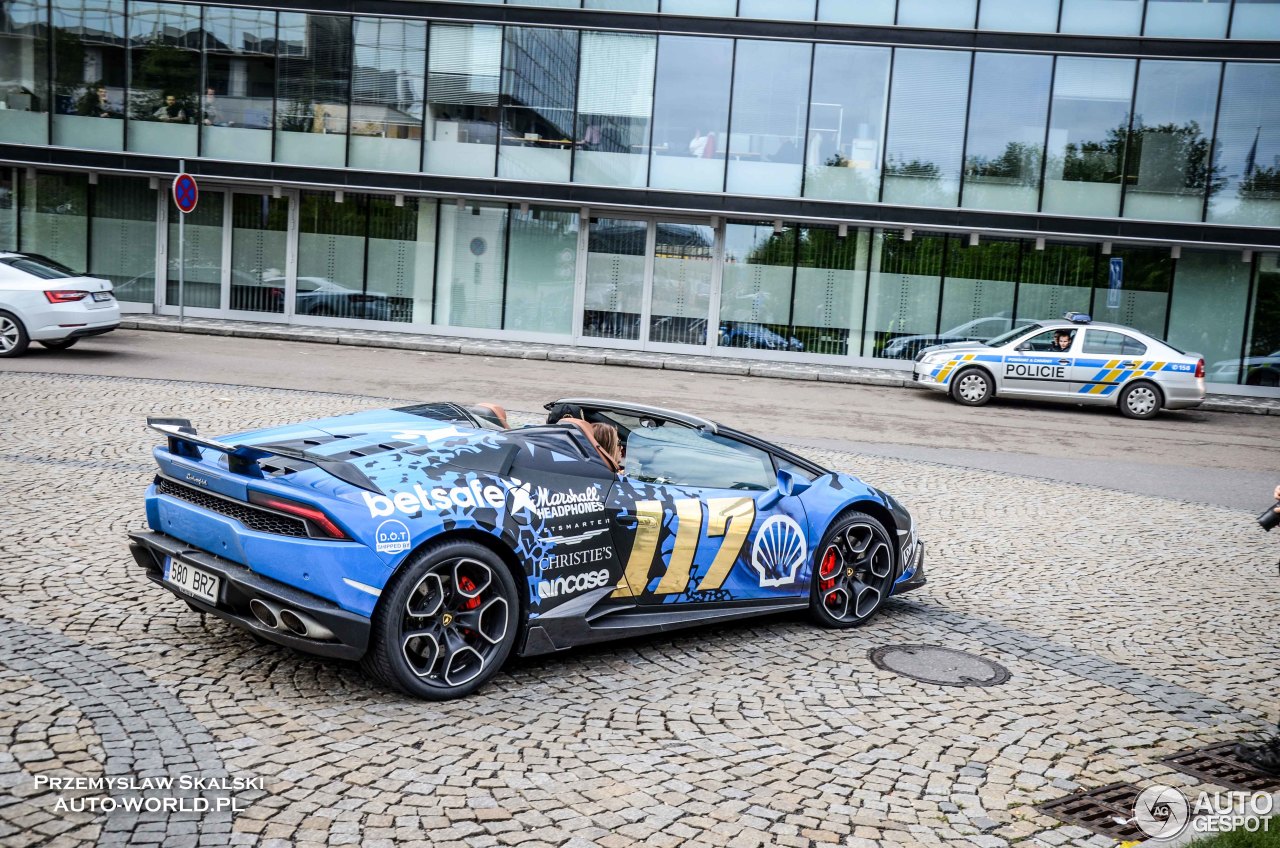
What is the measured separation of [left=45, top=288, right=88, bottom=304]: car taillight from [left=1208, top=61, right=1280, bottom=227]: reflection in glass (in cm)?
2196

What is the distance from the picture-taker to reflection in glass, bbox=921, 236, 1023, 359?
989 inches

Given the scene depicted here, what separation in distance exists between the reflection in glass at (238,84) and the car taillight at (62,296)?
31.1ft

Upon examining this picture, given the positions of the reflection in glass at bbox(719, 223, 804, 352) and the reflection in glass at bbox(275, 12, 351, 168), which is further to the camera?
the reflection in glass at bbox(719, 223, 804, 352)

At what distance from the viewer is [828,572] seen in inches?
259

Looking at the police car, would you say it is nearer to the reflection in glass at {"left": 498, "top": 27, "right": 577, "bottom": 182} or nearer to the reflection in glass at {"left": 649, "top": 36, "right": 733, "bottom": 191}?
the reflection in glass at {"left": 649, "top": 36, "right": 733, "bottom": 191}

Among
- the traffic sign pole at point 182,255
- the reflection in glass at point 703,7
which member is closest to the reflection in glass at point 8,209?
the traffic sign pole at point 182,255

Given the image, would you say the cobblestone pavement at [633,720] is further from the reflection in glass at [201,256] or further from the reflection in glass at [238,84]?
the reflection in glass at [201,256]

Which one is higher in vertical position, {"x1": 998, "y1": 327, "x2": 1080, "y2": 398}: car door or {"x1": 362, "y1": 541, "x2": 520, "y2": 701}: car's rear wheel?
{"x1": 998, "y1": 327, "x2": 1080, "y2": 398}: car door

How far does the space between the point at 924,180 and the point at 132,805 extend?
2328cm

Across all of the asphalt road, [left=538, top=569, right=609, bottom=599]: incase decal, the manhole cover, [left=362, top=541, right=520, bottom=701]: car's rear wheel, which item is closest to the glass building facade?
the asphalt road

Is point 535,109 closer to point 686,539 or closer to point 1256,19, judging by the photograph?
point 1256,19

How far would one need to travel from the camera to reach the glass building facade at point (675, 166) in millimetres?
24203

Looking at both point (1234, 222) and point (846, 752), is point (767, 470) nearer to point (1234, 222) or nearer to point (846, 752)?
point (846, 752)

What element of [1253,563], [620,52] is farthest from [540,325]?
[1253,563]
